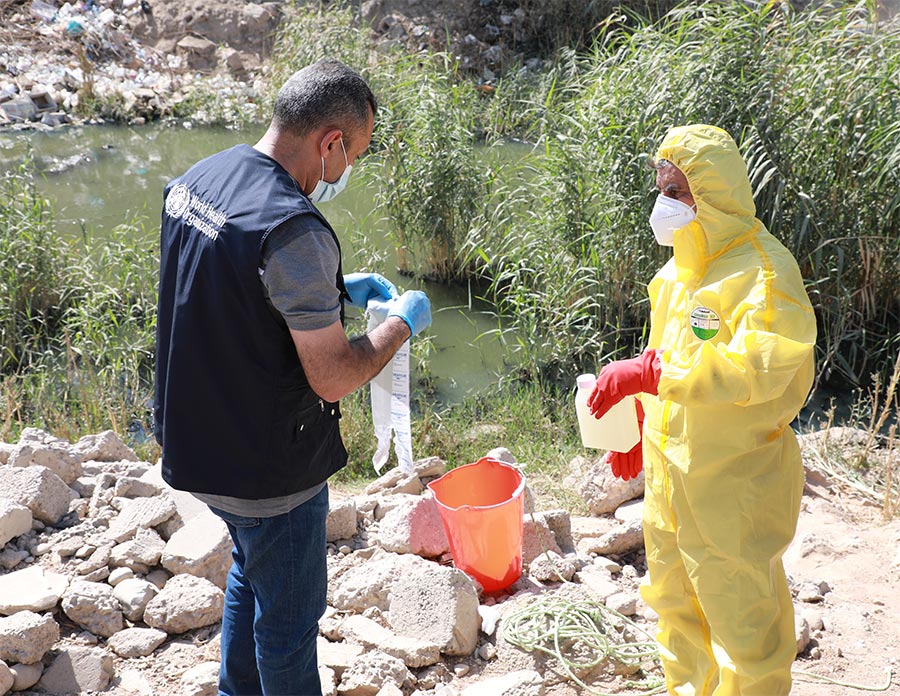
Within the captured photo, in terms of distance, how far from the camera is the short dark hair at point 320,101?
6.40 feet

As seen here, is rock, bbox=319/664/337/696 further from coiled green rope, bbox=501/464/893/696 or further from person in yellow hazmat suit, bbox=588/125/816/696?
person in yellow hazmat suit, bbox=588/125/816/696

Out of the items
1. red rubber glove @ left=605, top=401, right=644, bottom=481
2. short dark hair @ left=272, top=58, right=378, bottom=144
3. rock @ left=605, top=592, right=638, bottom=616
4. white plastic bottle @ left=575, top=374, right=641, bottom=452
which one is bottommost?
rock @ left=605, top=592, right=638, bottom=616

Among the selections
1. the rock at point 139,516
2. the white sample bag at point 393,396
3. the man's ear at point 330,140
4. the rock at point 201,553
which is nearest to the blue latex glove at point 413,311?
the white sample bag at point 393,396

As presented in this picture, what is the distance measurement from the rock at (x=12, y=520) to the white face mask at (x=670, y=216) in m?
2.42

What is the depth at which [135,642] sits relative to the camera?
286cm

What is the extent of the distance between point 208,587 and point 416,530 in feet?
2.51

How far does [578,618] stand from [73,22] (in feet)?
44.1

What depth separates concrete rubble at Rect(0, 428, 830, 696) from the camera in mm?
2707

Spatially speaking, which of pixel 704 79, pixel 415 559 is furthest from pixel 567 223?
pixel 415 559

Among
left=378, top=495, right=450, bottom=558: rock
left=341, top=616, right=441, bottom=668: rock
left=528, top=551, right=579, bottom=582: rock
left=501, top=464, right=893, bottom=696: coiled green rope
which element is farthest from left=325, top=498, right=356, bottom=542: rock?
left=501, top=464, right=893, bottom=696: coiled green rope

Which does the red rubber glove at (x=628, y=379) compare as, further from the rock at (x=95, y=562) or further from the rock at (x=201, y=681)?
the rock at (x=95, y=562)

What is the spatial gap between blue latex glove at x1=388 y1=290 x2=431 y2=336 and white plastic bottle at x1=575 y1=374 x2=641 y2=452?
0.54 metres

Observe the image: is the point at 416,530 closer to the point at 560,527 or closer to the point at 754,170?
the point at 560,527

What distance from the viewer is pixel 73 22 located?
1355cm
